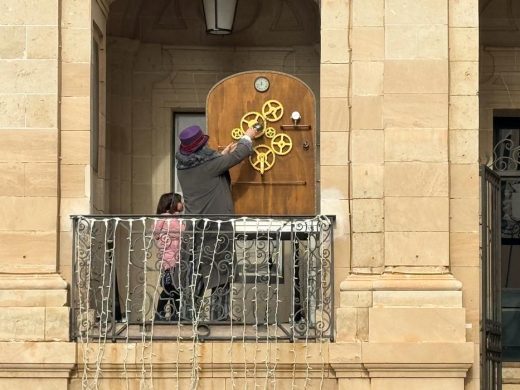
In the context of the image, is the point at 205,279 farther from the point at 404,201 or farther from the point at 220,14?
the point at 220,14

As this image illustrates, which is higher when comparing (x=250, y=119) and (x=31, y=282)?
(x=250, y=119)

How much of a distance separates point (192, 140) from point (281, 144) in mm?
1006

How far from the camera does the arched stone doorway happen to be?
21703 mm

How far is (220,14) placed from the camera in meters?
20.4

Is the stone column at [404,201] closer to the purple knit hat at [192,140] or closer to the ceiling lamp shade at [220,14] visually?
the purple knit hat at [192,140]

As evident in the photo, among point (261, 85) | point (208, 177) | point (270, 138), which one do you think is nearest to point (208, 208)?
point (208, 177)

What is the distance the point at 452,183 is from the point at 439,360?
164 centimetres

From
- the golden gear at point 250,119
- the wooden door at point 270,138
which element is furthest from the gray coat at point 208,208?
the golden gear at point 250,119

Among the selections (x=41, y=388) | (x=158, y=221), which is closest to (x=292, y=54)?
(x=158, y=221)

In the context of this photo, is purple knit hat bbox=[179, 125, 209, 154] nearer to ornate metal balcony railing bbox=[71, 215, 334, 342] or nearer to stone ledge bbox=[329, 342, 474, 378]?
ornate metal balcony railing bbox=[71, 215, 334, 342]

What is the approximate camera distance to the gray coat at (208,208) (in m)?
18.7

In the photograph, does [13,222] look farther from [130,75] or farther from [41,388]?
[130,75]

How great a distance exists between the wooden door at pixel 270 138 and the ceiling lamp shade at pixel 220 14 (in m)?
1.13

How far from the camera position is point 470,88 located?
18.9 meters
